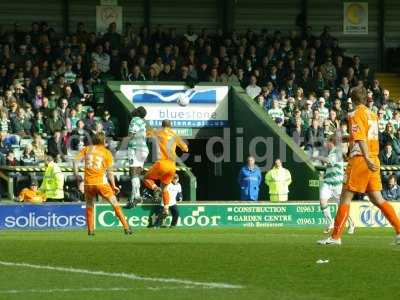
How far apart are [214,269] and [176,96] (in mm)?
21334

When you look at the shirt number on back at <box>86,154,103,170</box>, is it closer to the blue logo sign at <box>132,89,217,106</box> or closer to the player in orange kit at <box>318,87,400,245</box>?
the player in orange kit at <box>318,87,400,245</box>

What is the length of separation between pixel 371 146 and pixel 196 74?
64.5 ft

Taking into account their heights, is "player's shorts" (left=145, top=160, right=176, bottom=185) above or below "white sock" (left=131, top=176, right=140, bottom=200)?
above

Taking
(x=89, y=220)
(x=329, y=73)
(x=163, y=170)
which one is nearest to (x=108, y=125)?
(x=163, y=170)

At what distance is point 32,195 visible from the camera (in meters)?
28.3

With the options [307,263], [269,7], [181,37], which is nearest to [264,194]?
[181,37]

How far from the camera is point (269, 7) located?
139 ft

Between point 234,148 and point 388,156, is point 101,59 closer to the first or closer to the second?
point 234,148

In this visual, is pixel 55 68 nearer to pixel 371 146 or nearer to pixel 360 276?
pixel 371 146

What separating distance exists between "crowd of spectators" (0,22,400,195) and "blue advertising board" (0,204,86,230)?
2019 mm

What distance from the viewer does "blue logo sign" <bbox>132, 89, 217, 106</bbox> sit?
109 feet

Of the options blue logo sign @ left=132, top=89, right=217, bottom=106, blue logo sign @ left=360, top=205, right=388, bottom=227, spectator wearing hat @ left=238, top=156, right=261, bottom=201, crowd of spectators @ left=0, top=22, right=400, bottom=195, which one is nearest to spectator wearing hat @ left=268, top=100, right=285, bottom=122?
crowd of spectators @ left=0, top=22, right=400, bottom=195

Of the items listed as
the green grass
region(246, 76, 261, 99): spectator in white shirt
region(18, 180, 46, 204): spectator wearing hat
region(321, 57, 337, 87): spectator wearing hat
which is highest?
region(321, 57, 337, 87): spectator wearing hat

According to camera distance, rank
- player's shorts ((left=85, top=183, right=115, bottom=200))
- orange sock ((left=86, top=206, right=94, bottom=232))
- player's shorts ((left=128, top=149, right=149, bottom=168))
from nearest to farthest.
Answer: orange sock ((left=86, top=206, right=94, bottom=232)) < player's shorts ((left=85, top=183, right=115, bottom=200)) < player's shorts ((left=128, top=149, right=149, bottom=168))
